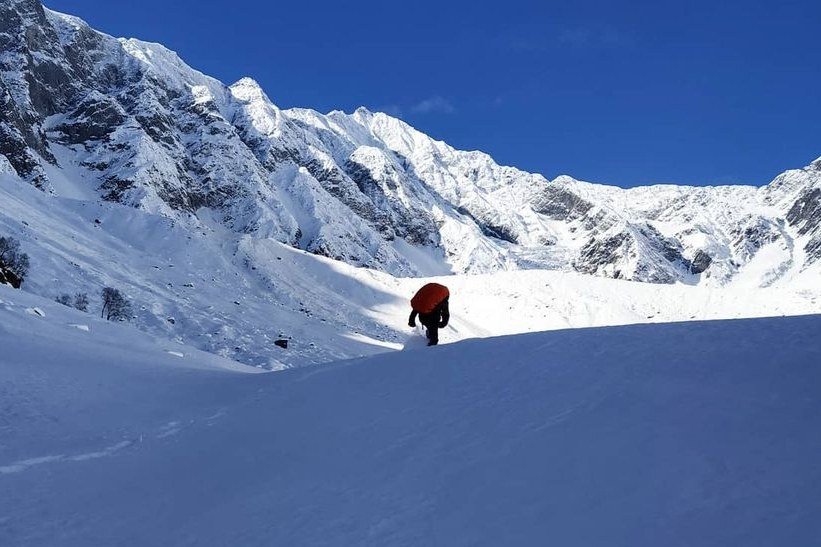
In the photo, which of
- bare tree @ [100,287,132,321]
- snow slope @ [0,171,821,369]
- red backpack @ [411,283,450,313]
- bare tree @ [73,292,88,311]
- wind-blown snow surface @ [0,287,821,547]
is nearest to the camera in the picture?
wind-blown snow surface @ [0,287,821,547]

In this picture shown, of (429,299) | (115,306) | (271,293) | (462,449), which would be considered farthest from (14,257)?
(462,449)

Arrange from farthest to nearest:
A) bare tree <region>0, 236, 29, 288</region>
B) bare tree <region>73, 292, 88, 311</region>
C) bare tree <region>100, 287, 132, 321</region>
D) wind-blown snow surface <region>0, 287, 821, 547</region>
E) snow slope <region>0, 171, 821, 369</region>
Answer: snow slope <region>0, 171, 821, 369</region>, bare tree <region>100, 287, 132, 321</region>, bare tree <region>73, 292, 88, 311</region>, bare tree <region>0, 236, 29, 288</region>, wind-blown snow surface <region>0, 287, 821, 547</region>

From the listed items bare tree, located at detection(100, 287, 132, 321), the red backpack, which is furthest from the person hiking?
bare tree, located at detection(100, 287, 132, 321)

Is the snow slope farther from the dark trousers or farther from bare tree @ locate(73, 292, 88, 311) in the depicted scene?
the dark trousers

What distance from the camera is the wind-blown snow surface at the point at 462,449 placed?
12.1ft

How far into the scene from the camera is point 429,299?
10.4 meters

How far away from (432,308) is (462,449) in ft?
17.6

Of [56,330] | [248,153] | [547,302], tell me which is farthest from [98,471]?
[248,153]

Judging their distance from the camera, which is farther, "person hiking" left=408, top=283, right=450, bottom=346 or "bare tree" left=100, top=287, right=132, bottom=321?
"bare tree" left=100, top=287, right=132, bottom=321

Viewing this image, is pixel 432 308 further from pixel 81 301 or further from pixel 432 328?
pixel 81 301

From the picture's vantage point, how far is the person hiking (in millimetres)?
10398

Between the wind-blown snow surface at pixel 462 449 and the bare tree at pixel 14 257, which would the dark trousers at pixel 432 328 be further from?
the bare tree at pixel 14 257

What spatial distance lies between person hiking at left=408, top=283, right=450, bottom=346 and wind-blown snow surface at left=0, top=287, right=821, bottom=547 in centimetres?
174

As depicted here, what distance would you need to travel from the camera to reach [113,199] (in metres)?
117
